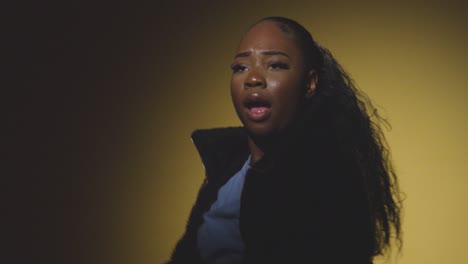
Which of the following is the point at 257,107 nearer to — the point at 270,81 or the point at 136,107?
the point at 270,81

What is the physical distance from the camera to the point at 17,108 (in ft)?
4.96

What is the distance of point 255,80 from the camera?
2.90ft

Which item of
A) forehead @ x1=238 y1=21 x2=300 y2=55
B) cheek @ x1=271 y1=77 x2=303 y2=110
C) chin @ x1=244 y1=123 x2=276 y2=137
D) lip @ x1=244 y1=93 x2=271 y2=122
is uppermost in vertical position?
forehead @ x1=238 y1=21 x2=300 y2=55

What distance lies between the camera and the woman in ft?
2.74

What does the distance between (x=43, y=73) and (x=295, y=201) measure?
0.99 meters

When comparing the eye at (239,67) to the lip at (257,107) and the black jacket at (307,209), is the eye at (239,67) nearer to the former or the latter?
the lip at (257,107)

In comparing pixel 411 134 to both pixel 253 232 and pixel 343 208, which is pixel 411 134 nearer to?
pixel 343 208

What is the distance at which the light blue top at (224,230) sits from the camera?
0.92 metres

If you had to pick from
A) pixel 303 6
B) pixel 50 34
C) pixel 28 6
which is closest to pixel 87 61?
pixel 50 34

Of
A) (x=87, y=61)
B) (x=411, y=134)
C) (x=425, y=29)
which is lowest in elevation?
(x=411, y=134)

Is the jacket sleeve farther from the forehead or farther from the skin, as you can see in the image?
the forehead

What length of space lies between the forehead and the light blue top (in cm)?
27

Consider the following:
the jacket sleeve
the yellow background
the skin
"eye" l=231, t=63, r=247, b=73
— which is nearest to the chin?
the skin

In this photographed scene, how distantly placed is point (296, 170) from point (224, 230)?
19cm
